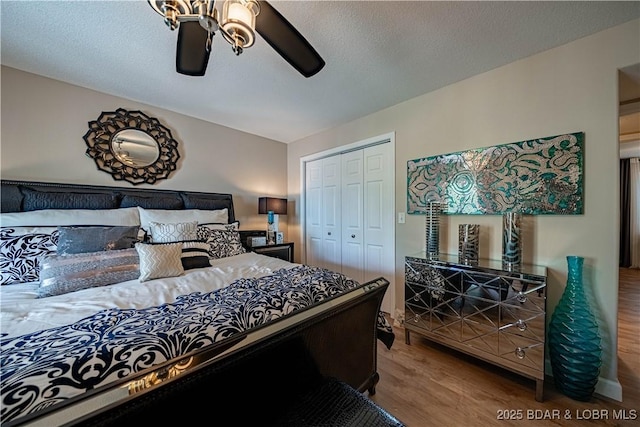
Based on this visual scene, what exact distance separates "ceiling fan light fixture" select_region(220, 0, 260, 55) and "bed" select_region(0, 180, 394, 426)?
4.21ft

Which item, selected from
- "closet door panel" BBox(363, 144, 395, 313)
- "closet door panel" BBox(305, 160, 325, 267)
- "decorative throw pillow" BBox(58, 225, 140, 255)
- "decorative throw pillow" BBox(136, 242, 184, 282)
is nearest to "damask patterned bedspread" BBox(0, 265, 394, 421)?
"decorative throw pillow" BBox(136, 242, 184, 282)

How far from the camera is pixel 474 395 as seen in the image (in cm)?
155

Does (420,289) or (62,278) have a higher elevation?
(62,278)

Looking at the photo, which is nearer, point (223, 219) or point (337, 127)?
point (223, 219)

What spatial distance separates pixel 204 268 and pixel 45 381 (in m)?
1.25

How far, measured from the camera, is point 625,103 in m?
1.88

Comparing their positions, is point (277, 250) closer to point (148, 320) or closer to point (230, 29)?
point (148, 320)

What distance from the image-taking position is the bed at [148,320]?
0.64 meters

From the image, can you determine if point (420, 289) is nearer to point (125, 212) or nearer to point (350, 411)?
point (350, 411)

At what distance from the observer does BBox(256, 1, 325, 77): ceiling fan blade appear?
1.17 meters

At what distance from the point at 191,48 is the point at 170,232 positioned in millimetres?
1434

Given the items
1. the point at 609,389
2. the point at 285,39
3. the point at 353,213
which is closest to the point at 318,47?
the point at 285,39

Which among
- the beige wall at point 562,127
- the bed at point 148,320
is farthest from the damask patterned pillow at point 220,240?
the beige wall at point 562,127

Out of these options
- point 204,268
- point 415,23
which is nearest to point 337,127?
point 415,23
